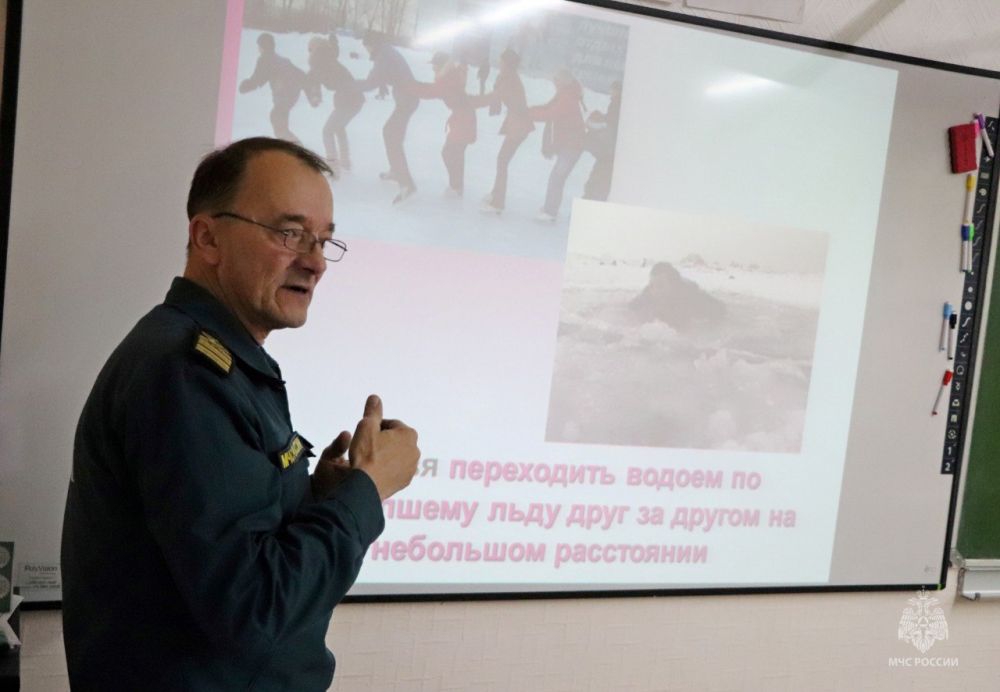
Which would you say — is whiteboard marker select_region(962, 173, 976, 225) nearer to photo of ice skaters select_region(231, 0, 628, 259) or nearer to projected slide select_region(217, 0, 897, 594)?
projected slide select_region(217, 0, 897, 594)

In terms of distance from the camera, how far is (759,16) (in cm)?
248

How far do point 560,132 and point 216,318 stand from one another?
1246 millimetres

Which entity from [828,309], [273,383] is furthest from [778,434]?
[273,383]

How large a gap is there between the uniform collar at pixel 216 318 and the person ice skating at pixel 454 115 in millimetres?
1007

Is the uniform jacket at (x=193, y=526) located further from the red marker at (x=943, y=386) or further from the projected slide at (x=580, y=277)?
the red marker at (x=943, y=386)

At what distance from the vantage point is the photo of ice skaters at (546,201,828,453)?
→ 7.73ft

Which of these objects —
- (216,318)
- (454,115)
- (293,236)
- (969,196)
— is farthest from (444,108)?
(969,196)

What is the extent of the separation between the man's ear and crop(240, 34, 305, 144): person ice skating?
2.56 ft

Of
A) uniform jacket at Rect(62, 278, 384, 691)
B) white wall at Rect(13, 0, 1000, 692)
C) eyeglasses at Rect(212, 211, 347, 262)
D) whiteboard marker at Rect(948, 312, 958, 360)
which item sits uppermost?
eyeglasses at Rect(212, 211, 347, 262)

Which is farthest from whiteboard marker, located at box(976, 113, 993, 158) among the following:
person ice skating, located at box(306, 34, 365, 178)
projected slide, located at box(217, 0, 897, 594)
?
person ice skating, located at box(306, 34, 365, 178)

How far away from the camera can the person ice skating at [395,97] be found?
2.14 metres

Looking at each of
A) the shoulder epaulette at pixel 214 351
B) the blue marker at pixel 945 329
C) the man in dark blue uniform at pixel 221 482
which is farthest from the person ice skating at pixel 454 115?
the blue marker at pixel 945 329

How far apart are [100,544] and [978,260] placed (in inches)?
95.1

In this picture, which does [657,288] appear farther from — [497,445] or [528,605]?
[528,605]
